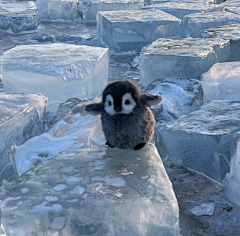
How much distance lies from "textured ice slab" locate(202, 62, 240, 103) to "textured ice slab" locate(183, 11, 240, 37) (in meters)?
2.43

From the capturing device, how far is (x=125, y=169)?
7.75 feet

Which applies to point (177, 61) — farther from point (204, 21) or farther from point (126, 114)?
point (204, 21)

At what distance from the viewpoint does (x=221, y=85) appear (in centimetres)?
400

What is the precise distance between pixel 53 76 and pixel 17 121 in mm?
1157

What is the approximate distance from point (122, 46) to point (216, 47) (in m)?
2.14

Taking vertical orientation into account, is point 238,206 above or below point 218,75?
below

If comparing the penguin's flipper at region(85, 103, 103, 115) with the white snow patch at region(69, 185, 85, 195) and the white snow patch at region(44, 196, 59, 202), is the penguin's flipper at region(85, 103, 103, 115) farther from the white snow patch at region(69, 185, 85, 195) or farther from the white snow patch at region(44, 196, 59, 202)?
the white snow patch at region(44, 196, 59, 202)

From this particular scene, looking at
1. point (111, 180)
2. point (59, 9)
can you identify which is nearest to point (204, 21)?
point (59, 9)

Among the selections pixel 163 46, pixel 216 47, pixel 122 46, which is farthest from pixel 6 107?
pixel 122 46

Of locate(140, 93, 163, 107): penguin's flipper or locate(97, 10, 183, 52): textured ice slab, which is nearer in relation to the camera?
locate(140, 93, 163, 107): penguin's flipper

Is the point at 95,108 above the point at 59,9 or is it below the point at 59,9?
above

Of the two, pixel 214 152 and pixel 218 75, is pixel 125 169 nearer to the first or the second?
pixel 214 152

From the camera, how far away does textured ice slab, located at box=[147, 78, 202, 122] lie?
3.69 metres

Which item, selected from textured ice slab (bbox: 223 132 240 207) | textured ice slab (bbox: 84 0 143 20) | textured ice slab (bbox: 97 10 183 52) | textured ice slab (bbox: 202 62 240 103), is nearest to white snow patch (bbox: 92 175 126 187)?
textured ice slab (bbox: 223 132 240 207)
